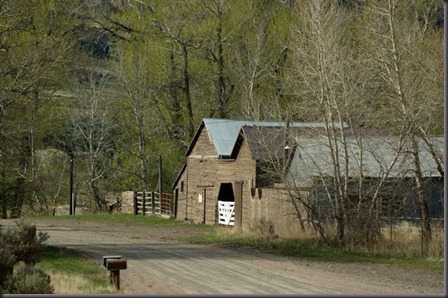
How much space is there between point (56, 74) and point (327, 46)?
1841cm

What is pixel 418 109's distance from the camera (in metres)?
28.8

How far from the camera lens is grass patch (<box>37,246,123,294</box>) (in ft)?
61.8

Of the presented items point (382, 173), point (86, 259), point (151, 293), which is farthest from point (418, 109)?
point (151, 293)

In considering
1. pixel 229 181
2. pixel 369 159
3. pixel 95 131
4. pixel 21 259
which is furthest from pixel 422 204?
pixel 95 131

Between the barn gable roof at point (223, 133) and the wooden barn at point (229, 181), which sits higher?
the barn gable roof at point (223, 133)

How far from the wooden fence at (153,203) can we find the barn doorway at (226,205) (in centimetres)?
577

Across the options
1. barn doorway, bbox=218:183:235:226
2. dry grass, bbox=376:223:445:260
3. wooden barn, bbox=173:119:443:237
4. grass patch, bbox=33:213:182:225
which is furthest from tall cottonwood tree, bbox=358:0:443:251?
grass patch, bbox=33:213:182:225

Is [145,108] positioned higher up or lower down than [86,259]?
higher up

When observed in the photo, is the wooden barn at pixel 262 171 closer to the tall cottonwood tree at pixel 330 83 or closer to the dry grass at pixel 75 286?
the tall cottonwood tree at pixel 330 83

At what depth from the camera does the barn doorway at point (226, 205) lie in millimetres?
43188

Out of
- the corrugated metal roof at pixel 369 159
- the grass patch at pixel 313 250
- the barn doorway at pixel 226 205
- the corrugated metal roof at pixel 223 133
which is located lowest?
the grass patch at pixel 313 250

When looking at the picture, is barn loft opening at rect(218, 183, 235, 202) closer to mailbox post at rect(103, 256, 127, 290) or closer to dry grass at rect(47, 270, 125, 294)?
dry grass at rect(47, 270, 125, 294)

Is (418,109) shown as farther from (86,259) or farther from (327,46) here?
(86,259)

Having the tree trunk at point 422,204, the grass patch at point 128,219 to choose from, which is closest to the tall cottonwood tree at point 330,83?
the tree trunk at point 422,204
